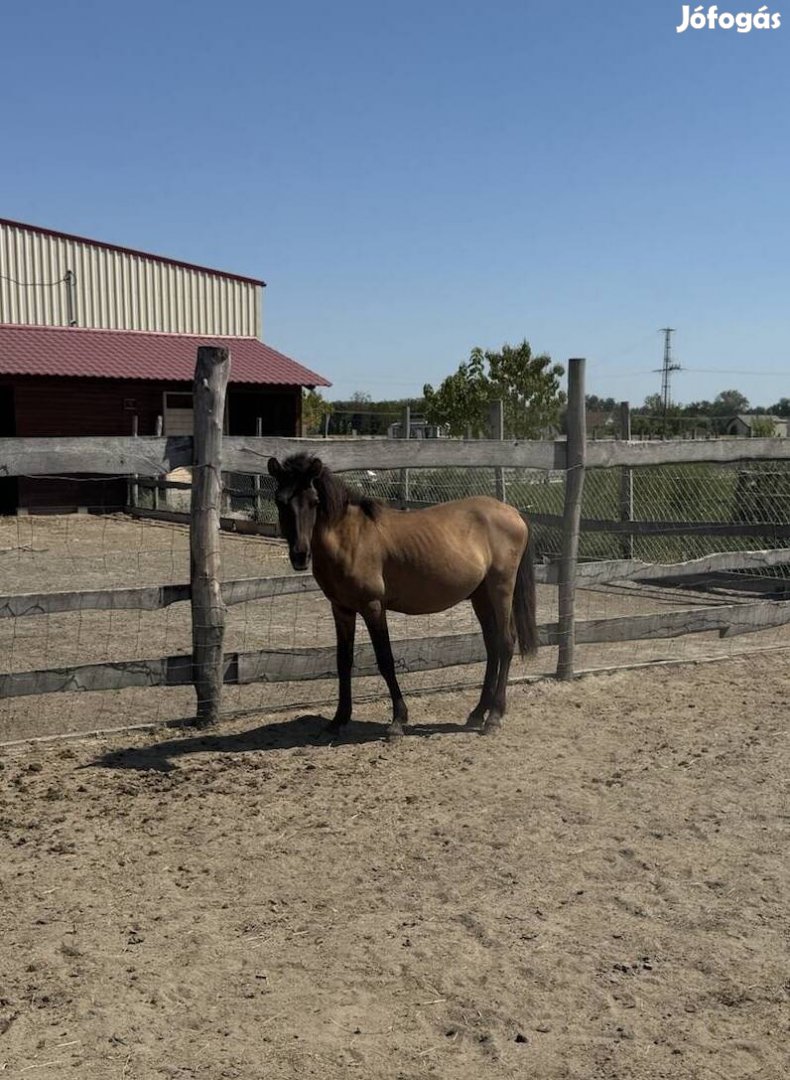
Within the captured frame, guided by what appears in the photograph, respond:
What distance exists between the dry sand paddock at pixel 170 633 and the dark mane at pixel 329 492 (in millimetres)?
1349

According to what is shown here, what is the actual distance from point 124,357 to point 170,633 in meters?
15.3

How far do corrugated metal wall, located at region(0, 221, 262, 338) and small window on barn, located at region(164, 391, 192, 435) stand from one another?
2.89m

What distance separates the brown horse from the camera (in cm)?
538

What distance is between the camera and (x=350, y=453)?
6.34 m

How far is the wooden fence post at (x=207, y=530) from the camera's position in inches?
228

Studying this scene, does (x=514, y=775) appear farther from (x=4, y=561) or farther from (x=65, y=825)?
(x=4, y=561)

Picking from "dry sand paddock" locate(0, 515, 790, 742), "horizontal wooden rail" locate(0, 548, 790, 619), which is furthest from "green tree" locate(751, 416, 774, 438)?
"horizontal wooden rail" locate(0, 548, 790, 619)

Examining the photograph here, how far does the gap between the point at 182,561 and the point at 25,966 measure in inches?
395

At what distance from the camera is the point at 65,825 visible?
445 centimetres

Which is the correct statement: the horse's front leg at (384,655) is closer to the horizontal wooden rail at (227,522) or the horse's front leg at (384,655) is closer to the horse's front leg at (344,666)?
the horse's front leg at (344,666)

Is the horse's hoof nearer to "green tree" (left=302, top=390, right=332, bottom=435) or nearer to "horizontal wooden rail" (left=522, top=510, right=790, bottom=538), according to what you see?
"horizontal wooden rail" (left=522, top=510, right=790, bottom=538)

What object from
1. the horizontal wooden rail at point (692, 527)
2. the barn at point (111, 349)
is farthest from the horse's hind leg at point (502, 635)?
the barn at point (111, 349)

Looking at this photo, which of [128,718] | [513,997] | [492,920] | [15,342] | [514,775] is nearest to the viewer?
[513,997]

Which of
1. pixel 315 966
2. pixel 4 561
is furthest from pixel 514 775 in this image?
pixel 4 561
